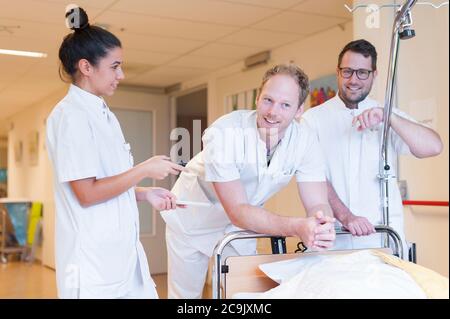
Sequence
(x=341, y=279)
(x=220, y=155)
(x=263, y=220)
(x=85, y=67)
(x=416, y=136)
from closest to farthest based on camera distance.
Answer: (x=341, y=279), (x=85, y=67), (x=263, y=220), (x=220, y=155), (x=416, y=136)

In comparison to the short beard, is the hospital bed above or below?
below


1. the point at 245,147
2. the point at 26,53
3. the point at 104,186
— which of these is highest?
the point at 26,53

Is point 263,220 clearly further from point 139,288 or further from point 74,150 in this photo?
point 74,150

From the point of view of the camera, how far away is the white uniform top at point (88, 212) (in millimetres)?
1254

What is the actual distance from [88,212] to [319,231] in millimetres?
548

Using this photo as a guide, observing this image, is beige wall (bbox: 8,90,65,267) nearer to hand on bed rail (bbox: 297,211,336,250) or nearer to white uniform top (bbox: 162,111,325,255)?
white uniform top (bbox: 162,111,325,255)

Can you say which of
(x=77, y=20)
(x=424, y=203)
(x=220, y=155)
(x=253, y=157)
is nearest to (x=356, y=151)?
(x=253, y=157)

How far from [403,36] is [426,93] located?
857mm

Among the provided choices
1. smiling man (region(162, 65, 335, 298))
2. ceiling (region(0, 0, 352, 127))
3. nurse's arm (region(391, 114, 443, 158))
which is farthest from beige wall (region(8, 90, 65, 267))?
nurse's arm (region(391, 114, 443, 158))

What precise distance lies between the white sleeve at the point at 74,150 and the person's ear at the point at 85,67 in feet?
0.40

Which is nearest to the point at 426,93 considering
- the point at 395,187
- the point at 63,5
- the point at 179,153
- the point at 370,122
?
the point at 395,187

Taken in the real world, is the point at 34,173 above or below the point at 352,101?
below

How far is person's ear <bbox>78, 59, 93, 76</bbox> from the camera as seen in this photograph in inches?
52.2

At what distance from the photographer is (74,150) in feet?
4.09
